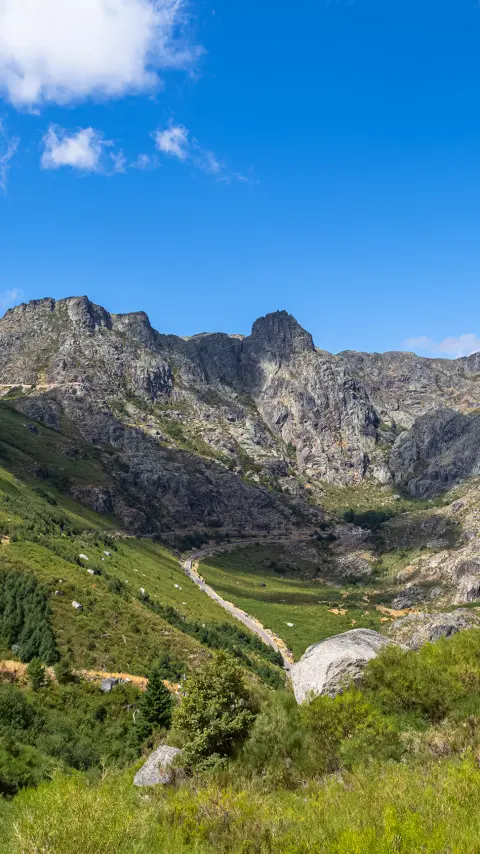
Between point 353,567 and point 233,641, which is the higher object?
point 233,641

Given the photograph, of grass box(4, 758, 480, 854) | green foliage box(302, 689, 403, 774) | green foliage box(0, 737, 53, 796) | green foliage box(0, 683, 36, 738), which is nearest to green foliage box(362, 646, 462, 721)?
green foliage box(302, 689, 403, 774)

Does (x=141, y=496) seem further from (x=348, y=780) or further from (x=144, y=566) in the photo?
(x=348, y=780)

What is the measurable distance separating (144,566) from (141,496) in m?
78.8

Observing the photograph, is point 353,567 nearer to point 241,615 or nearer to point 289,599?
point 289,599

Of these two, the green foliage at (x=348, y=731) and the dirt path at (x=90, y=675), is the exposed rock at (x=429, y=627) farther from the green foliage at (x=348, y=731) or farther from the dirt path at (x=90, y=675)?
the green foliage at (x=348, y=731)

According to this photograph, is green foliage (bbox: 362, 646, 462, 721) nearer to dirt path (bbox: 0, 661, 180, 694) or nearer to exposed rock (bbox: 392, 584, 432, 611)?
dirt path (bbox: 0, 661, 180, 694)

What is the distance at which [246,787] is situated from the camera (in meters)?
17.7

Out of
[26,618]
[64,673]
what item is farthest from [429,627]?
[26,618]

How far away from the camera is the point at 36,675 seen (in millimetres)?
34469

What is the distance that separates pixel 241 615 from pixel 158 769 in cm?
8089

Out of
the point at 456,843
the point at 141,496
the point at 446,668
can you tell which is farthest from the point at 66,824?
the point at 141,496

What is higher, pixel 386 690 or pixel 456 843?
pixel 456 843

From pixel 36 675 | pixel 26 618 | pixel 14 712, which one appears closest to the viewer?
pixel 14 712

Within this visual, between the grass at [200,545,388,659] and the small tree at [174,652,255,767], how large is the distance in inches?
2214
